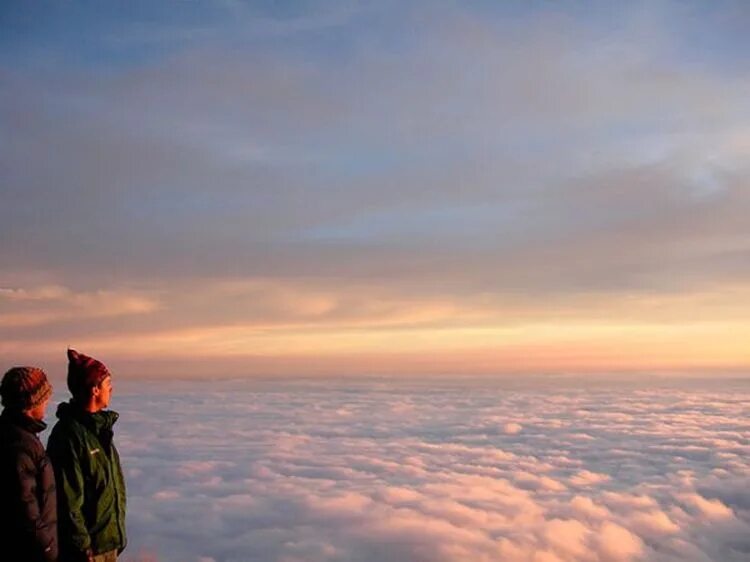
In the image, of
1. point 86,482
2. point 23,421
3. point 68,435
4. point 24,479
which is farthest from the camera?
point 86,482

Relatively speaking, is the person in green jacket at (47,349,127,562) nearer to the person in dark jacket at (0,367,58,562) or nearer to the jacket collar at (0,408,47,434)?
the person in dark jacket at (0,367,58,562)

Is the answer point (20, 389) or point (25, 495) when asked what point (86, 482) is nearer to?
point (25, 495)

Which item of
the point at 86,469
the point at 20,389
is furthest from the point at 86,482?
the point at 20,389

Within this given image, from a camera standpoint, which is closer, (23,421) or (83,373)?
(23,421)

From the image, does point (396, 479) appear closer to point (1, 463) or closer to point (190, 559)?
point (190, 559)

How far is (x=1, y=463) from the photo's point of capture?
5.23 metres

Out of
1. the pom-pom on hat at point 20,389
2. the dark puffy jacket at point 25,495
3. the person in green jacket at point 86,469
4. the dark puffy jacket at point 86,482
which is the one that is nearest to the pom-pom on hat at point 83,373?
the person in green jacket at point 86,469

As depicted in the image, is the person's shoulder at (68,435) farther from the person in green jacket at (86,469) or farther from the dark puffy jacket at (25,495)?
the dark puffy jacket at (25,495)

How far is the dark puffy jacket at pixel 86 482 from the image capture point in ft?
18.4

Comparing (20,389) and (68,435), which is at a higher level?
(20,389)

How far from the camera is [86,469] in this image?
5.73 meters

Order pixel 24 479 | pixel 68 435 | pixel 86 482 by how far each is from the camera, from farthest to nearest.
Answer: pixel 86 482
pixel 68 435
pixel 24 479

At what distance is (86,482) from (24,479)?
0.64m

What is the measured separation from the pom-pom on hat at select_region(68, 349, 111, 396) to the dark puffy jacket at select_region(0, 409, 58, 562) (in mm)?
457
